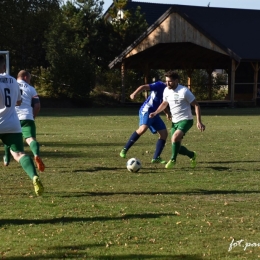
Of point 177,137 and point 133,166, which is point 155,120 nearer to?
point 177,137

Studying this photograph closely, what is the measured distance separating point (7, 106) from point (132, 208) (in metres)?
2.06

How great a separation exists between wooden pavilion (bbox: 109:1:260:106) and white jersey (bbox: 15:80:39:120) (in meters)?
29.0

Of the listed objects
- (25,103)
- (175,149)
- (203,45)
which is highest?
(203,45)

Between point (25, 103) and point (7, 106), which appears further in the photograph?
point (25, 103)

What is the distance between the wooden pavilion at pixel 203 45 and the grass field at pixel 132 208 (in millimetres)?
25494

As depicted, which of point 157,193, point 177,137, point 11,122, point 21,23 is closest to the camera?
point 11,122

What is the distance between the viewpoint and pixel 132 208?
845cm

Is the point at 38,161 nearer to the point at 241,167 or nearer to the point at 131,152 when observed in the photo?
the point at 241,167

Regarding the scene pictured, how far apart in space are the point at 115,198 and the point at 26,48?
1426 inches

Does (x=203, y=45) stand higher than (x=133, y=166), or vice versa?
(x=203, y=45)

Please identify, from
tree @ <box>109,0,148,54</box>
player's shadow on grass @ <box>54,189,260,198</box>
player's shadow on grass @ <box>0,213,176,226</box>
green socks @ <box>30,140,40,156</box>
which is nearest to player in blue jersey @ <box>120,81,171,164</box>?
green socks @ <box>30,140,40,156</box>

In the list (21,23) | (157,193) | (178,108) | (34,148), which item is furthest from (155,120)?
(21,23)

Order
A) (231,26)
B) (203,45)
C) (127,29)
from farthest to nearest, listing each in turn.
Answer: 1. (127,29)
2. (231,26)
3. (203,45)

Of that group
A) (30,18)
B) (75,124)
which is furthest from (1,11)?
(75,124)
